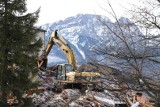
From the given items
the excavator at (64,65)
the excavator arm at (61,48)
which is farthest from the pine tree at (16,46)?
the excavator arm at (61,48)

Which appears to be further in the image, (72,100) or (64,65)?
(64,65)

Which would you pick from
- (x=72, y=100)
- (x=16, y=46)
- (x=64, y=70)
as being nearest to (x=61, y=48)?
(x=64, y=70)

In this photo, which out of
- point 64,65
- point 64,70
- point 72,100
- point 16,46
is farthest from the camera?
point 64,70

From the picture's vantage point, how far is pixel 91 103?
29.9 meters

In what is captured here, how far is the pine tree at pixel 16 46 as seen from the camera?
86.9 ft

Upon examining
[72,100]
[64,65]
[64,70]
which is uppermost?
[64,65]

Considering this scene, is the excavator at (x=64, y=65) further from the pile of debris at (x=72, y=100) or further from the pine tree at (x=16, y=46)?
the pine tree at (x=16, y=46)

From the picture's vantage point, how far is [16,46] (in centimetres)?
2650

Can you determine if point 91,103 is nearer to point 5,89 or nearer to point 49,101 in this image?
point 49,101

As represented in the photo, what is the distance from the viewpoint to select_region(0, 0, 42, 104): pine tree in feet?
86.9

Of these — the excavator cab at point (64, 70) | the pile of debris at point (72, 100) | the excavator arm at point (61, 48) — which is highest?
the excavator arm at point (61, 48)

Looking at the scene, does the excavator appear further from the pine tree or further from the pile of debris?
the pine tree

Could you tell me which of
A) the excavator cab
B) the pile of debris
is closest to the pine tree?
the pile of debris

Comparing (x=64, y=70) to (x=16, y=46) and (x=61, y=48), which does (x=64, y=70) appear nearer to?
(x=61, y=48)
